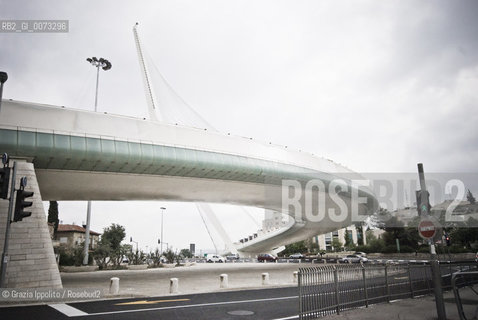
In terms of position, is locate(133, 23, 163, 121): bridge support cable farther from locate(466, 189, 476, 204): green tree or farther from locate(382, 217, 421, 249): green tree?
locate(466, 189, 476, 204): green tree

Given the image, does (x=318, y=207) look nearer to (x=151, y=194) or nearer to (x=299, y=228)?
(x=299, y=228)

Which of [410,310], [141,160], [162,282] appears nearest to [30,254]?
[162,282]

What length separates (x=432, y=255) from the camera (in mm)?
9016

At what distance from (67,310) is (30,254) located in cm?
619

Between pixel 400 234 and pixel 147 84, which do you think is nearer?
pixel 147 84

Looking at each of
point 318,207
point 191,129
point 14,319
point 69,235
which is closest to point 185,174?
point 191,129

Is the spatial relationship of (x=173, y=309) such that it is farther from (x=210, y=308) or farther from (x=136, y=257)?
(x=136, y=257)

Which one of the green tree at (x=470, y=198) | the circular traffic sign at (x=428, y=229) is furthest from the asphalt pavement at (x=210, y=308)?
the green tree at (x=470, y=198)

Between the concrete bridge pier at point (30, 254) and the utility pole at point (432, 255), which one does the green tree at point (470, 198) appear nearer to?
the utility pole at point (432, 255)

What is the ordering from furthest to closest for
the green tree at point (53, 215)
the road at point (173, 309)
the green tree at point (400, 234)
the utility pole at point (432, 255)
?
the green tree at point (53, 215) → the green tree at point (400, 234) → the road at point (173, 309) → the utility pole at point (432, 255)

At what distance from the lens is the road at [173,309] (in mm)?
10336

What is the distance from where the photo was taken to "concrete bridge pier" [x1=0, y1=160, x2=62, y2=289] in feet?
49.9

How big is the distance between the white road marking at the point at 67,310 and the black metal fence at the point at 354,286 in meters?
7.37

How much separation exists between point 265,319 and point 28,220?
45.2 ft
